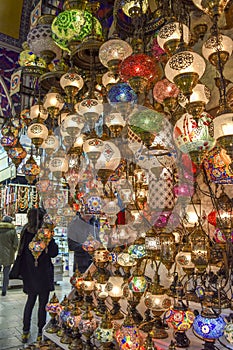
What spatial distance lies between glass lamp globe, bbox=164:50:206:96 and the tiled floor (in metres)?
2.58

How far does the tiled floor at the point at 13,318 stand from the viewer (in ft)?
9.39

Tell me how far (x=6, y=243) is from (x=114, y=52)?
13.6ft

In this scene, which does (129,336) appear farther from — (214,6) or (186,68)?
(214,6)

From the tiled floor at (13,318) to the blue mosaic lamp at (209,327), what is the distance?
74.8 inches

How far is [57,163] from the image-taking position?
254 centimetres

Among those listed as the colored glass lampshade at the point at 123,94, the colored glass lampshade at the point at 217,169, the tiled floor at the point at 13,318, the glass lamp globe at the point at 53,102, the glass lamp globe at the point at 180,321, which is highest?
the glass lamp globe at the point at 53,102

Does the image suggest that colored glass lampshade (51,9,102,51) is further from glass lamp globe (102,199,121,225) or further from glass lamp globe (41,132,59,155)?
glass lamp globe (102,199,121,225)

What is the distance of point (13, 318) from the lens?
11.9ft

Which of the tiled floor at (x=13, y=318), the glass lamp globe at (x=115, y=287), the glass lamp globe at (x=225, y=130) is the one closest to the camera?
the glass lamp globe at (x=225, y=130)

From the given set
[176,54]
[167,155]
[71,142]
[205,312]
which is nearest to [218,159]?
[167,155]

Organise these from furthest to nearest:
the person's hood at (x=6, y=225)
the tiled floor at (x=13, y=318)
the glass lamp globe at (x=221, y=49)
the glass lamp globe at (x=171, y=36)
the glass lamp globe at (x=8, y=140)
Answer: the person's hood at (x=6, y=225) < the glass lamp globe at (x=8, y=140) < the tiled floor at (x=13, y=318) < the glass lamp globe at (x=221, y=49) < the glass lamp globe at (x=171, y=36)

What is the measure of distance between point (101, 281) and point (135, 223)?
46 centimetres

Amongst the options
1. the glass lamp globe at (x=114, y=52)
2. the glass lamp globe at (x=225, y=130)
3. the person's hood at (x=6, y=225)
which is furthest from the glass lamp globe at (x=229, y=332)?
the person's hood at (x=6, y=225)

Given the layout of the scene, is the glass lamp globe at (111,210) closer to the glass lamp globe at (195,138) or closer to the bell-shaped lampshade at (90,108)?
the bell-shaped lampshade at (90,108)
